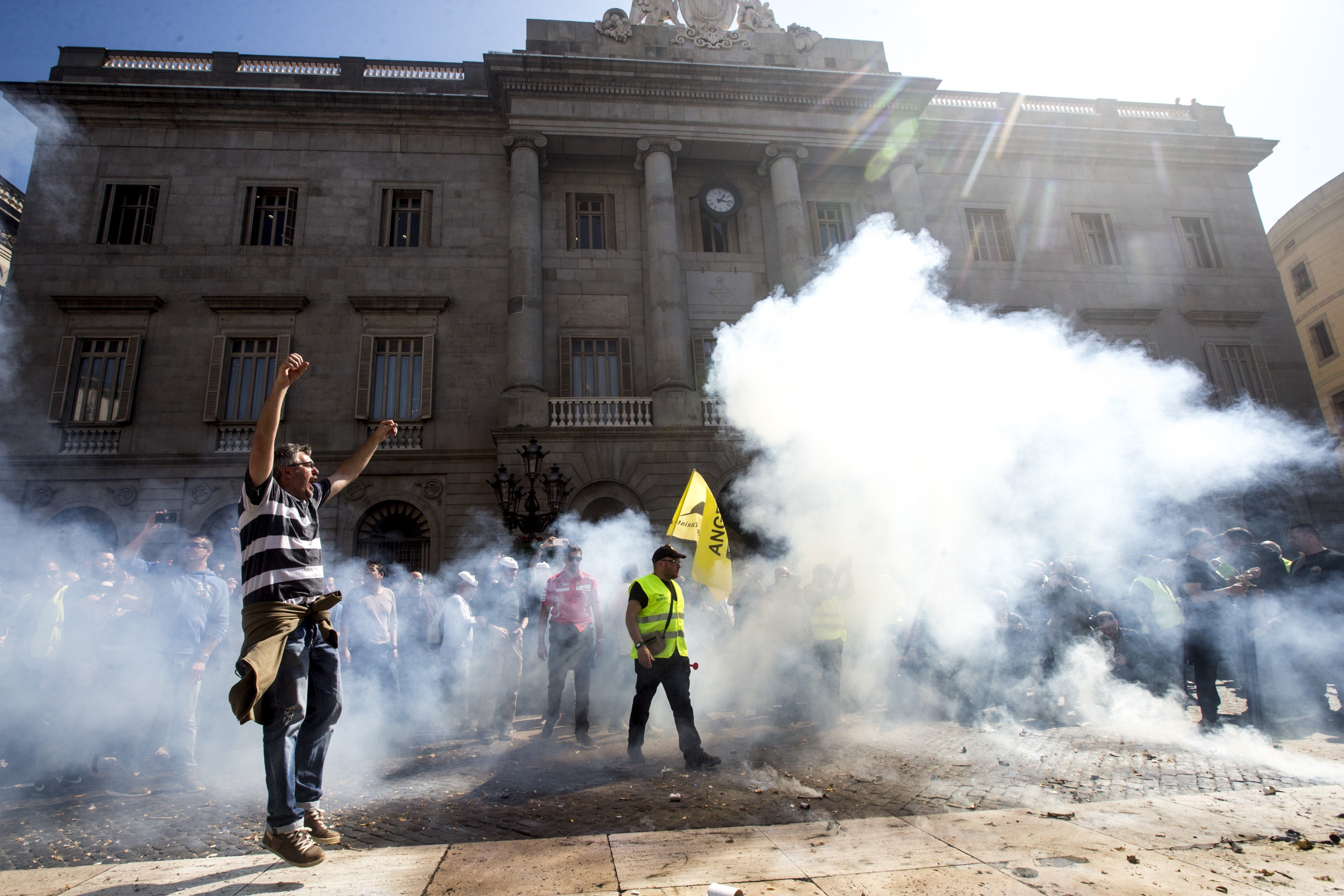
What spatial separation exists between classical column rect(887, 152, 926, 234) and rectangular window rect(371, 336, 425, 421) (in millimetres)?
11900

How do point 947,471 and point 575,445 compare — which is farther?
point 575,445

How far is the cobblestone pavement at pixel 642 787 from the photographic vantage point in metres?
3.60

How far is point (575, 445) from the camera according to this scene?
46.2 feet

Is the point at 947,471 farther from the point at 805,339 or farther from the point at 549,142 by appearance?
the point at 549,142

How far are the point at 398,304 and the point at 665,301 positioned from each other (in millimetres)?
6061

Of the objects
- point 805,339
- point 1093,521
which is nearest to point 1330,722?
point 1093,521

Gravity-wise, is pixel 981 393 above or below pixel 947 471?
above

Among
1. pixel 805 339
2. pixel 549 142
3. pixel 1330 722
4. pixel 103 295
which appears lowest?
pixel 1330 722

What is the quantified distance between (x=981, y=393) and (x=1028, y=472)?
4.37 ft

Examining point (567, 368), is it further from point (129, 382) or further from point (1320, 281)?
point (1320, 281)

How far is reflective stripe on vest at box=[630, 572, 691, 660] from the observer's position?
525 cm

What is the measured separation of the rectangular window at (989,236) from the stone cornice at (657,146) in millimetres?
8072

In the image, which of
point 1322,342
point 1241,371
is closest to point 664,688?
point 1241,371

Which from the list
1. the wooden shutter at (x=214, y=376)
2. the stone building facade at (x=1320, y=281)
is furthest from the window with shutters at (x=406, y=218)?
the stone building facade at (x=1320, y=281)
